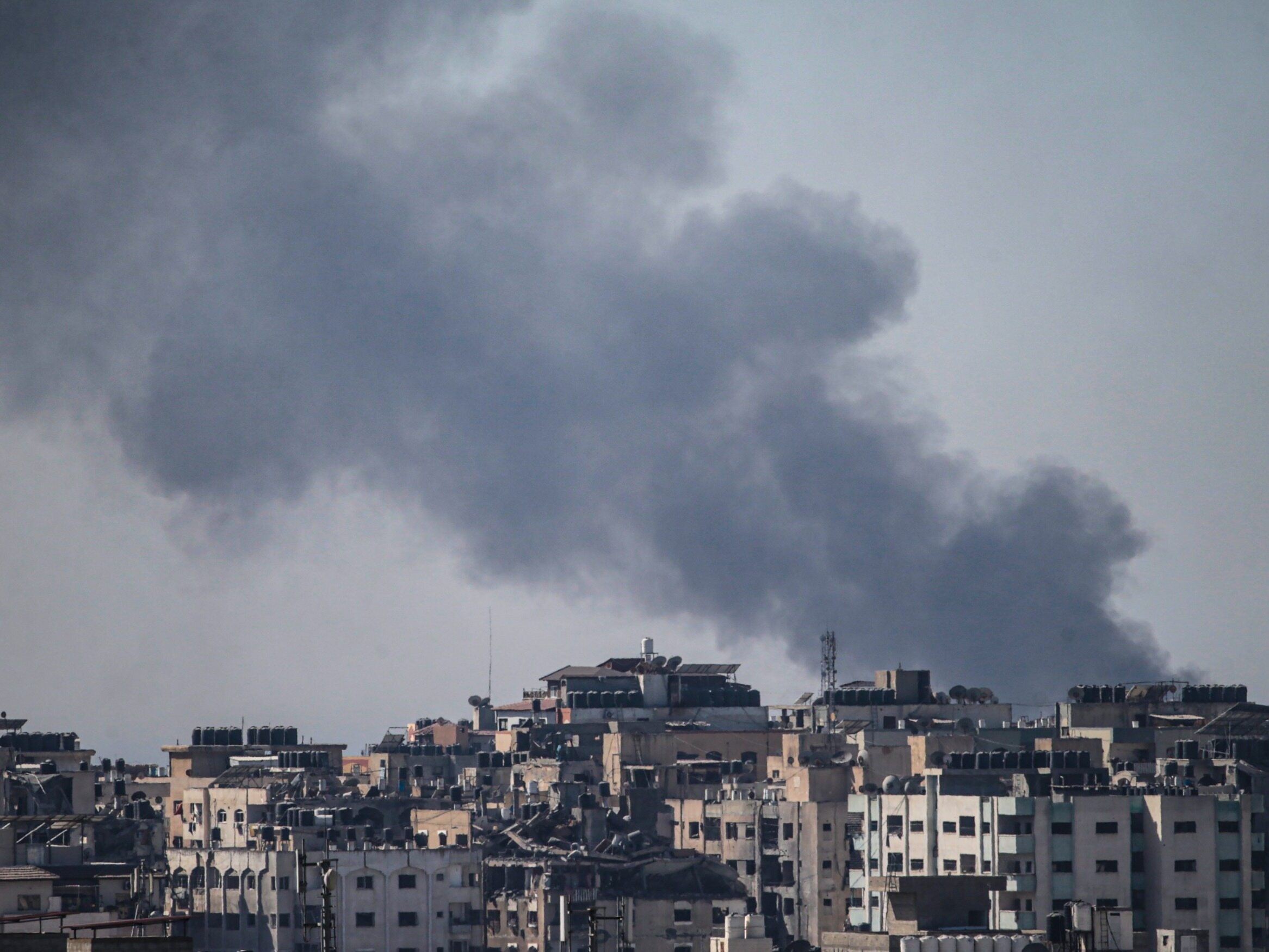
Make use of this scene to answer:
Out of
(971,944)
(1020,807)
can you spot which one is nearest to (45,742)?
(1020,807)

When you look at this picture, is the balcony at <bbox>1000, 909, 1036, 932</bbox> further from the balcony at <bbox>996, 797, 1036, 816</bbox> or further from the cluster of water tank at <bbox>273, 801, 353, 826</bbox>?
the cluster of water tank at <bbox>273, 801, 353, 826</bbox>

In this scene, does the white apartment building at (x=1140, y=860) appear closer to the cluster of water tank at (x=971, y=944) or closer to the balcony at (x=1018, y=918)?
the balcony at (x=1018, y=918)

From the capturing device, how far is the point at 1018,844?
122 m

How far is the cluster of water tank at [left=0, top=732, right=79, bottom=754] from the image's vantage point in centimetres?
18025

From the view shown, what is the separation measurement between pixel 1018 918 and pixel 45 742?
81.4 meters

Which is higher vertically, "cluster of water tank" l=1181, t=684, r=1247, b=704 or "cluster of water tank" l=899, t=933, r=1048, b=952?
"cluster of water tank" l=1181, t=684, r=1247, b=704

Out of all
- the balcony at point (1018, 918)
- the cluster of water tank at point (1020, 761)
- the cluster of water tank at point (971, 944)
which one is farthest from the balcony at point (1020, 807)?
the cluster of water tank at point (971, 944)

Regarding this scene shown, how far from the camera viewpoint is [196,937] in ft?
440

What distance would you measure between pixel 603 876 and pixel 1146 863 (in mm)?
29385

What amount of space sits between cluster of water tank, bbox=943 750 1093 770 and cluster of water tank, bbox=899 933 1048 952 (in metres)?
56.8

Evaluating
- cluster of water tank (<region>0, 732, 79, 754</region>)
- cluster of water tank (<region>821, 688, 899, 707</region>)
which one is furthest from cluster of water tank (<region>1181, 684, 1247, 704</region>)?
cluster of water tank (<region>0, 732, 79, 754</region>)

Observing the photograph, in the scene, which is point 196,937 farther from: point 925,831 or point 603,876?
point 925,831

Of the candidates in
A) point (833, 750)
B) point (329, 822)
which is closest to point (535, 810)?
point (329, 822)

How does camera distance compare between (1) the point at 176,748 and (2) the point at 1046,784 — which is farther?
(1) the point at 176,748
